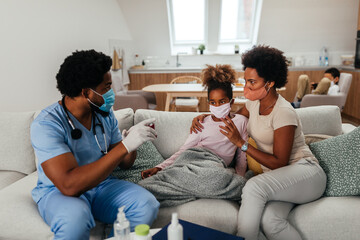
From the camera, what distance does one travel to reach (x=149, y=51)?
→ 5.96m

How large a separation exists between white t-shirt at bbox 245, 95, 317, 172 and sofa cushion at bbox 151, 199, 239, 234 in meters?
0.36

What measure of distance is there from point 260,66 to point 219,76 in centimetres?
30

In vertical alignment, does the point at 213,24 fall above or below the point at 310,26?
above

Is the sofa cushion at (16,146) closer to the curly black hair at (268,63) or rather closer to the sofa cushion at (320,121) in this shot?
the curly black hair at (268,63)

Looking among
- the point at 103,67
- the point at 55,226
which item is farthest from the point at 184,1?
the point at 55,226

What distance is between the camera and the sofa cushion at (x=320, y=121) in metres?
2.02

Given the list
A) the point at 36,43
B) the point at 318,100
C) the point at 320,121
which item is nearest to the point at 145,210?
the point at 320,121

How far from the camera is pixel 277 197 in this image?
140 cm

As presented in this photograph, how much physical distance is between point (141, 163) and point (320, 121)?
4.22ft

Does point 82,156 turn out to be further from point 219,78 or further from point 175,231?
point 219,78

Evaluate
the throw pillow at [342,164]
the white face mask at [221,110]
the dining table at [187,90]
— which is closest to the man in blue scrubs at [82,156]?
the white face mask at [221,110]

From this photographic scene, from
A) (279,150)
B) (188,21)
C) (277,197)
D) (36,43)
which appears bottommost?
(277,197)

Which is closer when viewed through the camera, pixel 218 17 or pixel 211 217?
pixel 211 217

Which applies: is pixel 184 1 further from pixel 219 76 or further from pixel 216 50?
pixel 219 76
